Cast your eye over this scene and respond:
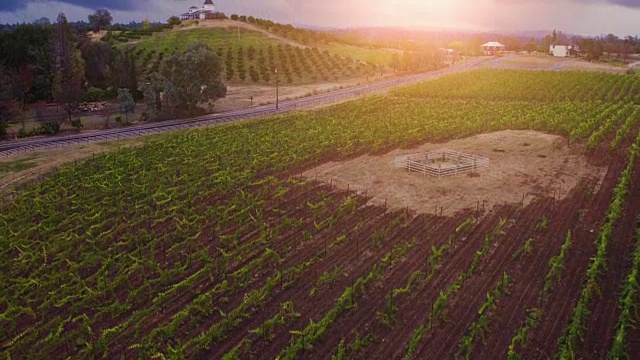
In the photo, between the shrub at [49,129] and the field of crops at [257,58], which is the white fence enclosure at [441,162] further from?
the field of crops at [257,58]

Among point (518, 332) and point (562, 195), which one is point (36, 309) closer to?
point (518, 332)

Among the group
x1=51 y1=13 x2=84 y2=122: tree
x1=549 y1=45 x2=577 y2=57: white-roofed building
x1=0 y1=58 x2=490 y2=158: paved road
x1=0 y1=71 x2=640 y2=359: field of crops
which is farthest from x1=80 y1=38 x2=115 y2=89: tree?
x1=549 y1=45 x2=577 y2=57: white-roofed building

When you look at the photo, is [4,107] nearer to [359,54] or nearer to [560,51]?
[359,54]

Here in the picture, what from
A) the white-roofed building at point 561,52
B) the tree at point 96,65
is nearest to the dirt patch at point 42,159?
the tree at point 96,65

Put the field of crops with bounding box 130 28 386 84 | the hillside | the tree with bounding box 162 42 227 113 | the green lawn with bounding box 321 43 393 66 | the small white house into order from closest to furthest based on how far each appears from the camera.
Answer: the tree with bounding box 162 42 227 113
the field of crops with bounding box 130 28 386 84
the hillside
the green lawn with bounding box 321 43 393 66
the small white house

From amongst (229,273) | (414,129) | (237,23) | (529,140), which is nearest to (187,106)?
(414,129)

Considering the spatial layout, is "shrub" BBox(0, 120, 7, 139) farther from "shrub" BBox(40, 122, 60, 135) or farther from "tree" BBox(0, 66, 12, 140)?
"shrub" BBox(40, 122, 60, 135)
